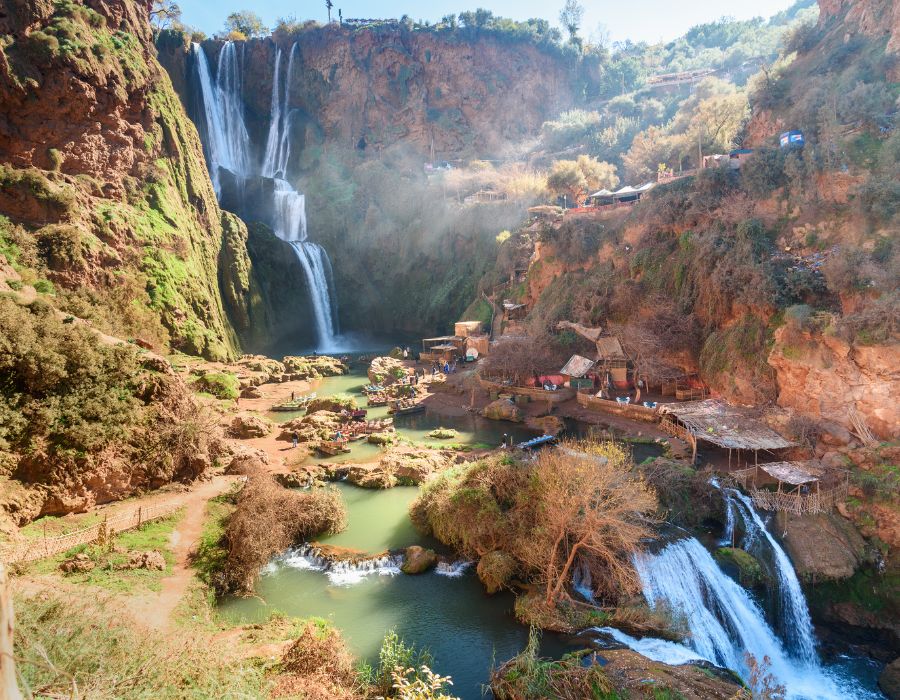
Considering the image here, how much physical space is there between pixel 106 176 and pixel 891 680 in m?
51.1

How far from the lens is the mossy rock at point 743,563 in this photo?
53.9 ft

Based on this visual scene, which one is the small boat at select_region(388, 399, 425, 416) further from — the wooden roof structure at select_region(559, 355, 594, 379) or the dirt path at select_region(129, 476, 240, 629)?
the dirt path at select_region(129, 476, 240, 629)

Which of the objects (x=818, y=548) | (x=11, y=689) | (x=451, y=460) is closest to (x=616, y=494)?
(x=818, y=548)

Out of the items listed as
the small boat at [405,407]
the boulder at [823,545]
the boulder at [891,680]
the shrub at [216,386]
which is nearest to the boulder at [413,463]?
the small boat at [405,407]

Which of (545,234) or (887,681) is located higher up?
(545,234)

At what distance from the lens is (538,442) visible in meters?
27.8

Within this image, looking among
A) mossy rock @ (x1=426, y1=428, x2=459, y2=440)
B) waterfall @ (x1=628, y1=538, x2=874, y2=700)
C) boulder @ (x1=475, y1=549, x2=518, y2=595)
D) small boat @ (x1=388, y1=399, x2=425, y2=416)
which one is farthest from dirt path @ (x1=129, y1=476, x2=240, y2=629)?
small boat @ (x1=388, y1=399, x2=425, y2=416)

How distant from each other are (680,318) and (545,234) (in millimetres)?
16778

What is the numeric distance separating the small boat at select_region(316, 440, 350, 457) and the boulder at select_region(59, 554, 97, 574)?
44.4 feet

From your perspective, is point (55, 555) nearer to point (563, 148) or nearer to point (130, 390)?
point (130, 390)

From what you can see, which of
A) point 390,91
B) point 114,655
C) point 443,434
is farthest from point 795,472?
point 390,91

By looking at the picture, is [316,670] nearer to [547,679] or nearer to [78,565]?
[547,679]

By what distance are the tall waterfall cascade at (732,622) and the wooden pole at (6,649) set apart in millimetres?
14726

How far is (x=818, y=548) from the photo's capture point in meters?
17.1
